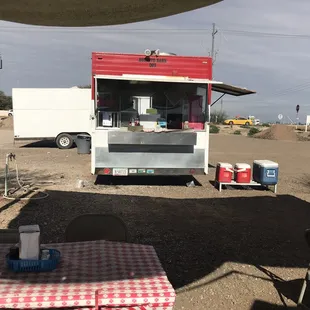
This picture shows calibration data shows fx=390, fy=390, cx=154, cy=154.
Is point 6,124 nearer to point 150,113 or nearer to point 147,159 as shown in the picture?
point 150,113

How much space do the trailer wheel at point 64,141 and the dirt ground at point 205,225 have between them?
317 inches

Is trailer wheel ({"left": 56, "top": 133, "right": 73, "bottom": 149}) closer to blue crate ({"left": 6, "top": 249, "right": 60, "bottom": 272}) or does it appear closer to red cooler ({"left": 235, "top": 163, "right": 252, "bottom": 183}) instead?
red cooler ({"left": 235, "top": 163, "right": 252, "bottom": 183})

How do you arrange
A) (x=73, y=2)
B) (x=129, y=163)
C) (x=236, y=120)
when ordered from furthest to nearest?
(x=236, y=120), (x=129, y=163), (x=73, y=2)

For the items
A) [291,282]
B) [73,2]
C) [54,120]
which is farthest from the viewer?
[54,120]

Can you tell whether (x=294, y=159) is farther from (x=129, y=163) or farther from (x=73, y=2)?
(x=73, y=2)

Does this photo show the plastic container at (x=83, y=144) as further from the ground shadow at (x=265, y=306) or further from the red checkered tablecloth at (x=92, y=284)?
the red checkered tablecloth at (x=92, y=284)

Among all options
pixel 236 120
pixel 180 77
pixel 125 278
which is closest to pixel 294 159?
pixel 180 77

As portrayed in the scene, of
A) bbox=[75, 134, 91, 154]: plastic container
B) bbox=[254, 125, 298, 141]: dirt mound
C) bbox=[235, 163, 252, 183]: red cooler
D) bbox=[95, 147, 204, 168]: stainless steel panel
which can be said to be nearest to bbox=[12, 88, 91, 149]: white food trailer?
bbox=[75, 134, 91, 154]: plastic container

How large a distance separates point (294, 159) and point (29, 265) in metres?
16.1

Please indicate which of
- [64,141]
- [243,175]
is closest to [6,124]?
Result: [64,141]

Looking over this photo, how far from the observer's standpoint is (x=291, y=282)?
14.3 ft

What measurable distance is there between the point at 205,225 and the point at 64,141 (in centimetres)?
1413

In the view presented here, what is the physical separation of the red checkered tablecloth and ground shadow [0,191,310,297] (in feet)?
5.97

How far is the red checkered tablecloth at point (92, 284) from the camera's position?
6.66 ft
